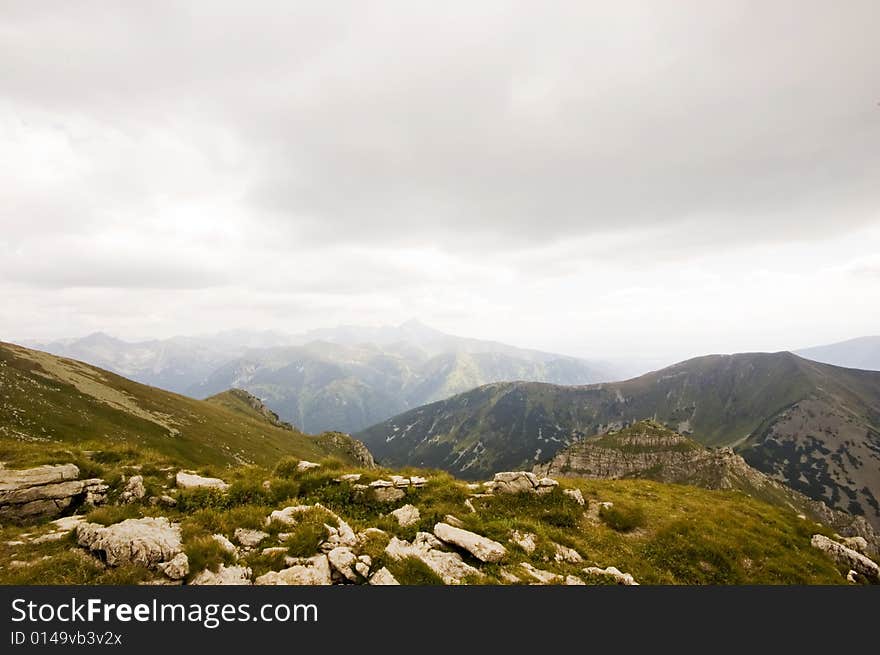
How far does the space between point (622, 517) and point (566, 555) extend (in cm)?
573

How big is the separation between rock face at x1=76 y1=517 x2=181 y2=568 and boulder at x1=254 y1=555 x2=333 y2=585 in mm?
2731

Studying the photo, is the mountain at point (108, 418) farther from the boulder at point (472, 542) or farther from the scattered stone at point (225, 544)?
the boulder at point (472, 542)

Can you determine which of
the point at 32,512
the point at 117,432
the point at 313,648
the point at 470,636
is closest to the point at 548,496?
the point at 470,636

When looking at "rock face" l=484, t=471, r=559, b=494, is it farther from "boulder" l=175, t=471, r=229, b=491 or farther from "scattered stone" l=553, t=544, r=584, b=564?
"boulder" l=175, t=471, r=229, b=491

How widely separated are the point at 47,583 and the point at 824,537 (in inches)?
1231

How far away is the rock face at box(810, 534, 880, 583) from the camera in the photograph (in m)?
16.5

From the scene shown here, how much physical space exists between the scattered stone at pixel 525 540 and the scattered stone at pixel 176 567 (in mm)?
10534

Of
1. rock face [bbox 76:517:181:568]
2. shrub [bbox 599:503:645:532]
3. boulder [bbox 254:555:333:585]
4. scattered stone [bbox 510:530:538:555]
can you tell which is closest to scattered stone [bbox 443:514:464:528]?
scattered stone [bbox 510:530:538:555]

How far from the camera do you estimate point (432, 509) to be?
49.8 feet

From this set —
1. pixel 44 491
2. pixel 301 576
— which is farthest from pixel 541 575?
pixel 44 491

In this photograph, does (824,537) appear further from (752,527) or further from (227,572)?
(227,572)

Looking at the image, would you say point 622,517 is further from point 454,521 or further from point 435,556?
point 435,556

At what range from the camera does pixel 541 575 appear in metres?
11.6

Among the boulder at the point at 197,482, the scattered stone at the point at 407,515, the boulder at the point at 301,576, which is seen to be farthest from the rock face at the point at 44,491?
the scattered stone at the point at 407,515
